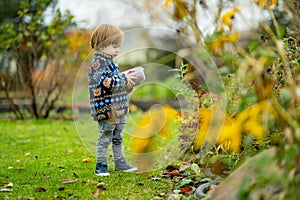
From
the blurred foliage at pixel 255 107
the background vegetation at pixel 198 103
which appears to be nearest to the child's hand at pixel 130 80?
the background vegetation at pixel 198 103

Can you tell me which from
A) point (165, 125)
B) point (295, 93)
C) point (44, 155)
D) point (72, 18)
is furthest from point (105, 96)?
point (72, 18)

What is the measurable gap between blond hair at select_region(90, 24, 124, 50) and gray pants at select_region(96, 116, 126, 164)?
581mm

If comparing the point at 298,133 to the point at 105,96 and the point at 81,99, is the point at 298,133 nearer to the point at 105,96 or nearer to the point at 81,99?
the point at 105,96

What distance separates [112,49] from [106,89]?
33cm

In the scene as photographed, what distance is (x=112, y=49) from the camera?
3.60 meters

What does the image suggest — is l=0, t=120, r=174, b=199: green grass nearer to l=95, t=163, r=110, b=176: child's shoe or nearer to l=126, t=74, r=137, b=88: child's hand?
l=95, t=163, r=110, b=176: child's shoe

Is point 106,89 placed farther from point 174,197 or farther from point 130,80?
point 174,197

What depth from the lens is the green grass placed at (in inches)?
126

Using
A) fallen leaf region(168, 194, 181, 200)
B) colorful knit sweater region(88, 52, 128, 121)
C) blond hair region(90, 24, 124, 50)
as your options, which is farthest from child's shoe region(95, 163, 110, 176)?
blond hair region(90, 24, 124, 50)

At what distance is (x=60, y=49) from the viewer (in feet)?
28.4

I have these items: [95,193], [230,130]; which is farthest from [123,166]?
[230,130]

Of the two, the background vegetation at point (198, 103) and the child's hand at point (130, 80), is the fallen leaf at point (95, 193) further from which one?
the child's hand at point (130, 80)

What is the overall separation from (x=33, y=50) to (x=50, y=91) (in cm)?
79

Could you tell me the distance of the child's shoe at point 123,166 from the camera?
376 centimetres
